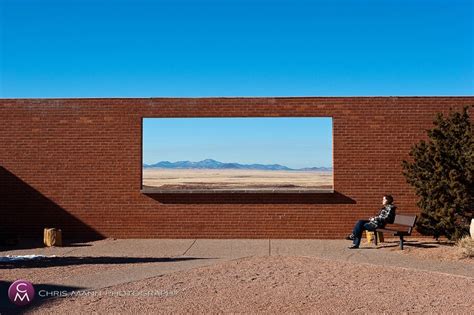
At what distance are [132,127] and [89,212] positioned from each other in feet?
7.69

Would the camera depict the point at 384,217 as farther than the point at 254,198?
No

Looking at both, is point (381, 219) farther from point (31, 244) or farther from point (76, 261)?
point (31, 244)

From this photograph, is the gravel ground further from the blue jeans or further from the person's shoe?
the person's shoe

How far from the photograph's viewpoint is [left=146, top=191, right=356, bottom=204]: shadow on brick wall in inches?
547

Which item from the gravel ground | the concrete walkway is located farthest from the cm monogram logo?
the concrete walkway

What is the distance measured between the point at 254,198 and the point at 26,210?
222 inches

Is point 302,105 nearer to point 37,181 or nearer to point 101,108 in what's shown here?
point 101,108

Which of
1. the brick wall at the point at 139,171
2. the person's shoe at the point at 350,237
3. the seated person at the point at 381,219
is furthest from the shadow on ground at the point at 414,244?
the brick wall at the point at 139,171

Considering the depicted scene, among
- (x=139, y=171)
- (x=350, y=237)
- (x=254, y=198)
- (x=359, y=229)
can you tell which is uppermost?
(x=139, y=171)

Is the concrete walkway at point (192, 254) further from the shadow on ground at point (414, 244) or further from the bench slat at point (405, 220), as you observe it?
the bench slat at point (405, 220)

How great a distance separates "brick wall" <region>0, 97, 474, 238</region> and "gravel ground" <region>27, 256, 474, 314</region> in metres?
4.07

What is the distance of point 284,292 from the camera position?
25.6ft

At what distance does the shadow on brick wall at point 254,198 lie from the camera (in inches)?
547

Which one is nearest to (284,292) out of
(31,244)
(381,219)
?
(381,219)
